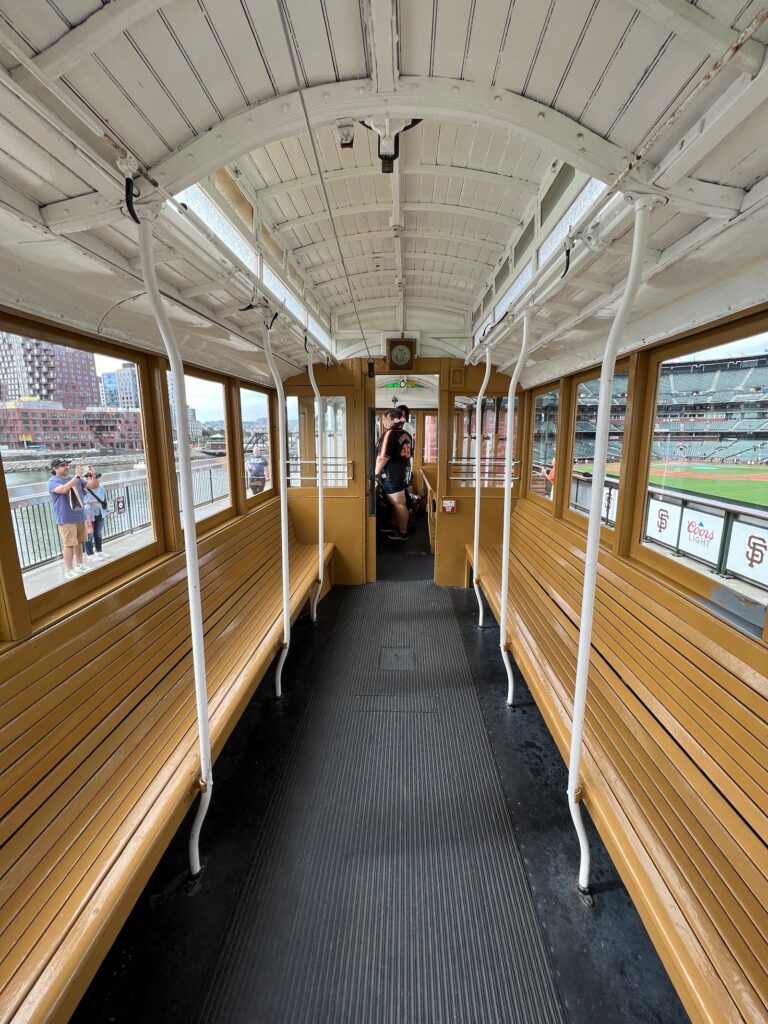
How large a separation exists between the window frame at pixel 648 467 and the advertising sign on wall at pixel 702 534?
10 centimetres

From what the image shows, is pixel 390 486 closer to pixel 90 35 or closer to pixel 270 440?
pixel 270 440

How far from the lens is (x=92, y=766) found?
1.75 metres

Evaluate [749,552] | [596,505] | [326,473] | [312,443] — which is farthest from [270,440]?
[749,552]

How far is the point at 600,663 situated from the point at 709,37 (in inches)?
103

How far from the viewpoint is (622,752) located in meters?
1.92

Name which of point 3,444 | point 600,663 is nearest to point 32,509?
point 3,444

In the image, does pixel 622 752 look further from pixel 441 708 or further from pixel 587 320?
pixel 587 320

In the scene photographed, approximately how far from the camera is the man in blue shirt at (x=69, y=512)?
2.17 m

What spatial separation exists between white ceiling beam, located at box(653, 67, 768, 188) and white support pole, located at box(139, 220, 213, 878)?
1485 mm

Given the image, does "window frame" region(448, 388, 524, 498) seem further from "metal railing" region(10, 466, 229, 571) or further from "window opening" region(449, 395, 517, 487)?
"metal railing" region(10, 466, 229, 571)

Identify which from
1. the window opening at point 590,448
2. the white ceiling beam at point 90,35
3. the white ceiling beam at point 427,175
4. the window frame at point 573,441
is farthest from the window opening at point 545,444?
the white ceiling beam at point 90,35

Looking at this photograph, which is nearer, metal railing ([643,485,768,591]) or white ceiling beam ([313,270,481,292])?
metal railing ([643,485,768,591])

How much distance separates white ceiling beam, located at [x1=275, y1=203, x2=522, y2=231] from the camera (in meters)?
2.78

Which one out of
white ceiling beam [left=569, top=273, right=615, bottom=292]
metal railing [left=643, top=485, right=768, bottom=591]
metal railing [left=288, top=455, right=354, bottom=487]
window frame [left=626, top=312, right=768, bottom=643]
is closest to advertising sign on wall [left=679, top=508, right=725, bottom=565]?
metal railing [left=643, top=485, right=768, bottom=591]
